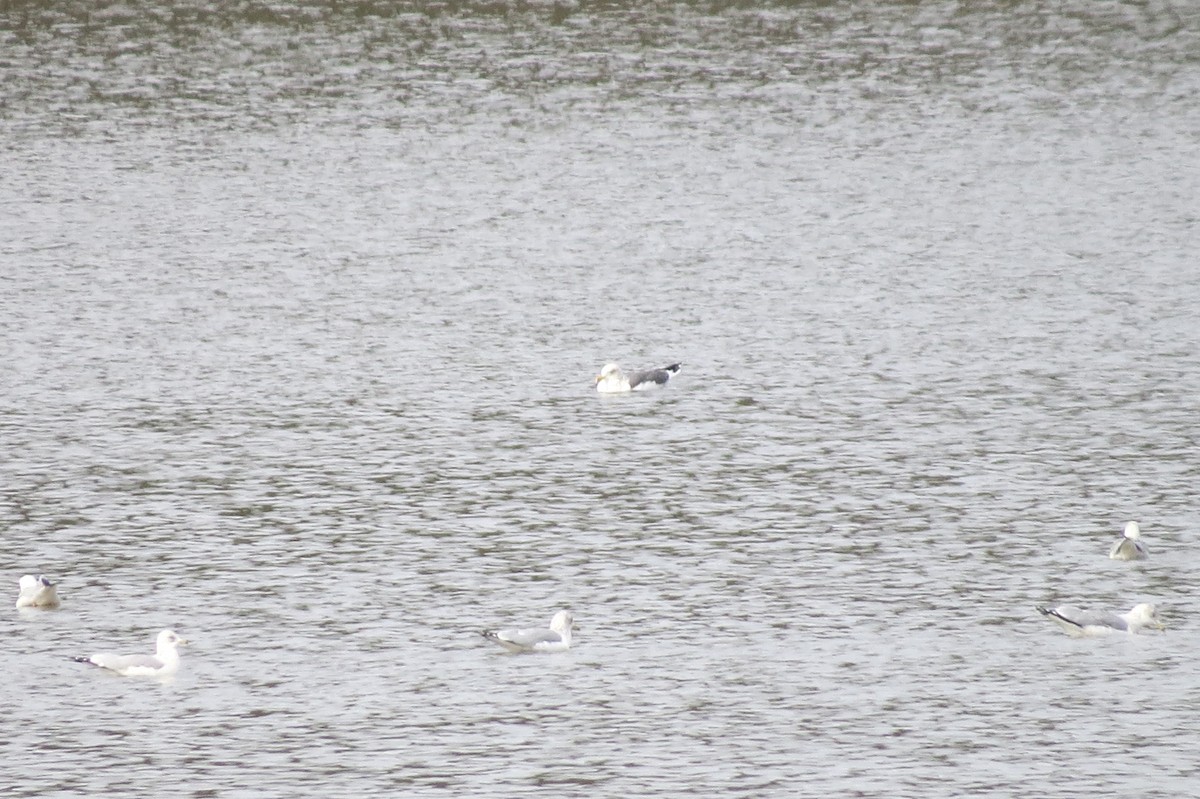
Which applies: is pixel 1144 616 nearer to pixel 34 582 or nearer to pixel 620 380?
pixel 620 380

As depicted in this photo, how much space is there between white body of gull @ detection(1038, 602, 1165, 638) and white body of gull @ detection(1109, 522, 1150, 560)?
2502mm

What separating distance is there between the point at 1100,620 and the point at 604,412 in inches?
549

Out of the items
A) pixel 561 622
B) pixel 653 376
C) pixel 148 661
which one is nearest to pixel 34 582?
pixel 148 661

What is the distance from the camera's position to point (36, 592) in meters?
27.8

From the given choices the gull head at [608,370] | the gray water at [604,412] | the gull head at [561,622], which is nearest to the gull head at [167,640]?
the gray water at [604,412]

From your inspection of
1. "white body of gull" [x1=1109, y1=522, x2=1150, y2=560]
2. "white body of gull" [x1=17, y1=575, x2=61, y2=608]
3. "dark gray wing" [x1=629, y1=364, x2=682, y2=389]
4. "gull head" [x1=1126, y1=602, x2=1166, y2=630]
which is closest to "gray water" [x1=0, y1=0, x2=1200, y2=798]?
"white body of gull" [x1=1109, y1=522, x2=1150, y2=560]

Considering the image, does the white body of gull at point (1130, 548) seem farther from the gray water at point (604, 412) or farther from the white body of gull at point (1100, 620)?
the white body of gull at point (1100, 620)

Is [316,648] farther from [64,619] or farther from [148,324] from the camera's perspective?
[148,324]

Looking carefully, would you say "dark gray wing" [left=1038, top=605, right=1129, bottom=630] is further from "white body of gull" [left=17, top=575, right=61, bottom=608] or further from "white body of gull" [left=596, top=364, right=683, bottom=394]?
"white body of gull" [left=596, top=364, right=683, bottom=394]

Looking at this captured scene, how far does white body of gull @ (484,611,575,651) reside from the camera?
85.9 feet

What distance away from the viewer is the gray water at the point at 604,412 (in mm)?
24250

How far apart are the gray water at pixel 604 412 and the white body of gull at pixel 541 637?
0.23 metres

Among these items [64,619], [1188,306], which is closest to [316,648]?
[64,619]

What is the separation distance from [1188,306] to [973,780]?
24280 millimetres
